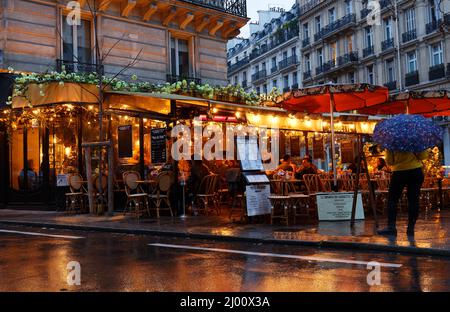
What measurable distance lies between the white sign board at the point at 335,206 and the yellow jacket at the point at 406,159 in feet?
8.65

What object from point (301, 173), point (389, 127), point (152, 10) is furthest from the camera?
point (152, 10)

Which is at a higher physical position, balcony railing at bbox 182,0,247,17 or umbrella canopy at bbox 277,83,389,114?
balcony railing at bbox 182,0,247,17

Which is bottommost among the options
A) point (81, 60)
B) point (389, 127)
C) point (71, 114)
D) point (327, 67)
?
point (389, 127)

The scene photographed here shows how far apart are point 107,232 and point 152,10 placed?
419 inches

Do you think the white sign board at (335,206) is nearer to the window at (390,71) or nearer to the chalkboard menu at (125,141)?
the chalkboard menu at (125,141)

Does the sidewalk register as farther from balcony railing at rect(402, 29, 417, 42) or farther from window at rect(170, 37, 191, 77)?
balcony railing at rect(402, 29, 417, 42)

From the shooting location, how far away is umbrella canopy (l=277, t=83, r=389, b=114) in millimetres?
→ 11094

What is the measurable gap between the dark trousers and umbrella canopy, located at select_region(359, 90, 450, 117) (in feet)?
15.4

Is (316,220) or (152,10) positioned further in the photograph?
(152,10)

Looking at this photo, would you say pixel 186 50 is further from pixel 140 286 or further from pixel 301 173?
pixel 140 286

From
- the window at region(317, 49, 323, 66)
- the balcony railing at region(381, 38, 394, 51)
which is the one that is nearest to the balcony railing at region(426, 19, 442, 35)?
the balcony railing at region(381, 38, 394, 51)

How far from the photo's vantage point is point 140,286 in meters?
5.47
